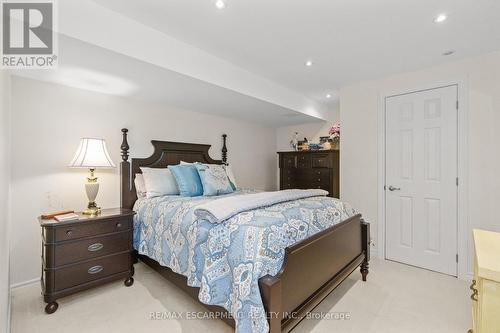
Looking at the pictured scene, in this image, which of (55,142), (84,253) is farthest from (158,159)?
(84,253)

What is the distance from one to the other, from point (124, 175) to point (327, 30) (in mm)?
2654

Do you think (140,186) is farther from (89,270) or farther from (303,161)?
(303,161)

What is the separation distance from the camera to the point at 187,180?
289 centimetres

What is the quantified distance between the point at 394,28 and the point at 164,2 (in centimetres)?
186

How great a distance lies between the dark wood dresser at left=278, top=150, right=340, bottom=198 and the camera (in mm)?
3816

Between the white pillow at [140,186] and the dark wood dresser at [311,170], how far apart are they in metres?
2.47

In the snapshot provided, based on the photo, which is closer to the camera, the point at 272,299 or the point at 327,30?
the point at 272,299

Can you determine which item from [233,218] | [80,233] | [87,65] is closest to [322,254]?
[233,218]

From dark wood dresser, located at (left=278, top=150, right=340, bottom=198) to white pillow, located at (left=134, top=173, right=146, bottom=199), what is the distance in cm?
247

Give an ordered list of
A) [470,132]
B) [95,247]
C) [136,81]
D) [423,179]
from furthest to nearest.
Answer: [423,179] < [470,132] < [136,81] < [95,247]

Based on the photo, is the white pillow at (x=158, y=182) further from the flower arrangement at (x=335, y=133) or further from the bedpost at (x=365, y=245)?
the flower arrangement at (x=335, y=133)

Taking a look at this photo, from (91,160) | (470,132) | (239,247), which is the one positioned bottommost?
(239,247)

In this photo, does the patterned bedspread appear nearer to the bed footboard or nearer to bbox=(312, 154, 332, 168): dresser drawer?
the bed footboard

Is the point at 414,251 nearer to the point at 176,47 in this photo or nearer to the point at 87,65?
the point at 176,47
